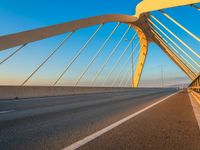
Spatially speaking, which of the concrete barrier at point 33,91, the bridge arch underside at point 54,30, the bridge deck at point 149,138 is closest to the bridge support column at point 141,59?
the bridge arch underside at point 54,30

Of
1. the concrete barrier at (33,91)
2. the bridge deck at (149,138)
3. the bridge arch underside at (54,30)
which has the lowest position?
the bridge deck at (149,138)

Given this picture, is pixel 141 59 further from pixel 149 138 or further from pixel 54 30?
pixel 149 138

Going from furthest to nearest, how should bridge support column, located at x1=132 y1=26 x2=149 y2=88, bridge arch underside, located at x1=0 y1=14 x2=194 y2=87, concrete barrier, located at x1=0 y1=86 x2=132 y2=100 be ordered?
bridge support column, located at x1=132 y1=26 x2=149 y2=88 → bridge arch underside, located at x1=0 y1=14 x2=194 y2=87 → concrete barrier, located at x1=0 y1=86 x2=132 y2=100

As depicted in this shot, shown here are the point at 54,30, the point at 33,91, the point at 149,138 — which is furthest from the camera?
the point at 54,30

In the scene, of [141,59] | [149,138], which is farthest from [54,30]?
[141,59]

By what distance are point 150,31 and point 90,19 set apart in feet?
60.0

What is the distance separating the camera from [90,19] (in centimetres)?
2712

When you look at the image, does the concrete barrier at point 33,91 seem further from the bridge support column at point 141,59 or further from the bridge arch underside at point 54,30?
the bridge support column at point 141,59

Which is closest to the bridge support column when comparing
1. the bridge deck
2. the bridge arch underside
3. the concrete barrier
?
the bridge arch underside

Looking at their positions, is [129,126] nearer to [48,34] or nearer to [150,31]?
[48,34]

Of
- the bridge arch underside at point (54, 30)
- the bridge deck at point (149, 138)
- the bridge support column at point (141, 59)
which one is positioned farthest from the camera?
the bridge support column at point (141, 59)

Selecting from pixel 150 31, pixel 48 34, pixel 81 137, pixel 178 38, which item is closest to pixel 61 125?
pixel 81 137

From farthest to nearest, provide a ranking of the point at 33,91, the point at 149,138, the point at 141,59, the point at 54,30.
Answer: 1. the point at 141,59
2. the point at 54,30
3. the point at 33,91
4. the point at 149,138

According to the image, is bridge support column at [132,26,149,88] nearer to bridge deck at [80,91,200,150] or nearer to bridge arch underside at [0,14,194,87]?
bridge arch underside at [0,14,194,87]
